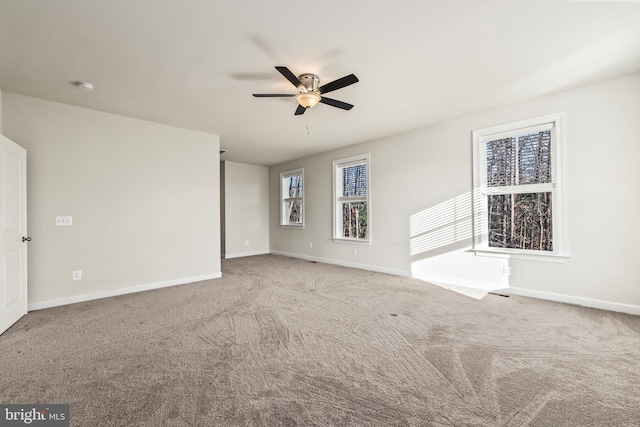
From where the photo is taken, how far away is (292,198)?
732 cm

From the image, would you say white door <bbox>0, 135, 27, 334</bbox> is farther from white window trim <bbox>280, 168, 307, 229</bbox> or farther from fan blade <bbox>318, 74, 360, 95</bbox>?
white window trim <bbox>280, 168, 307, 229</bbox>

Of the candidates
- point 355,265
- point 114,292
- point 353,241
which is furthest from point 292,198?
point 114,292

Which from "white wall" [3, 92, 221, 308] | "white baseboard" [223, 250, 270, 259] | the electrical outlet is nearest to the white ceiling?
"white wall" [3, 92, 221, 308]

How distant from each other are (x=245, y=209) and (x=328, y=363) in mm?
5953

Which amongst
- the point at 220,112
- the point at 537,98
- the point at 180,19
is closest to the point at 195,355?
the point at 180,19

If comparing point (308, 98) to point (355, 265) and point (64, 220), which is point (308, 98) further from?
point (355, 265)

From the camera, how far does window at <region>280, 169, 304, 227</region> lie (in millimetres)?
7098

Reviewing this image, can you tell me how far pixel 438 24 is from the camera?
7.12ft

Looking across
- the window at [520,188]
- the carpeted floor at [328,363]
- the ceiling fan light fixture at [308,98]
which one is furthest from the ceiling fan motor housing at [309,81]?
the window at [520,188]

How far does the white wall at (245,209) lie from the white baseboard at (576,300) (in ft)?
18.8

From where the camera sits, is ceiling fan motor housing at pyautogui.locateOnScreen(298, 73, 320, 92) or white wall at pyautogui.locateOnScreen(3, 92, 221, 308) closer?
ceiling fan motor housing at pyautogui.locateOnScreen(298, 73, 320, 92)

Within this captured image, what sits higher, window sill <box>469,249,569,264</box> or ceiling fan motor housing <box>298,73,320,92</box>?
ceiling fan motor housing <box>298,73,320,92</box>

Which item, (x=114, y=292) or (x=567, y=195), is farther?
(x=114, y=292)

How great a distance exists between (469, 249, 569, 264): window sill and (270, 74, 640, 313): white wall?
0.19 feet
